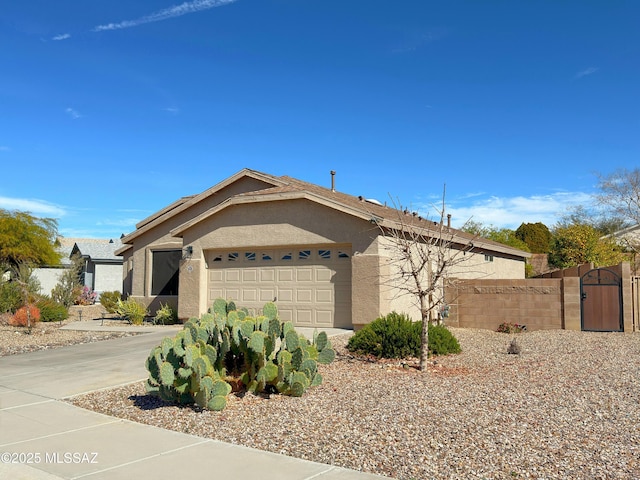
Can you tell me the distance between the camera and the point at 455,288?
60.4 feet

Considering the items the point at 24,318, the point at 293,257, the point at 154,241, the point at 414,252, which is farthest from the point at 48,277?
the point at 414,252

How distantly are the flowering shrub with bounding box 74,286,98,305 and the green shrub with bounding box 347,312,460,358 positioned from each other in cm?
2546

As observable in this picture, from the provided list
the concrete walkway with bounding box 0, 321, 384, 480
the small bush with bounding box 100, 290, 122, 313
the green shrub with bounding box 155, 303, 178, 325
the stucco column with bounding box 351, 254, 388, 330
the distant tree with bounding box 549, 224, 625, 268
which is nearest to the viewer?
the concrete walkway with bounding box 0, 321, 384, 480

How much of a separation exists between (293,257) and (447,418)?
10.5m

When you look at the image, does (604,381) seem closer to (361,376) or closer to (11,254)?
(361,376)

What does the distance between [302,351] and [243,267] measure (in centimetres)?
984

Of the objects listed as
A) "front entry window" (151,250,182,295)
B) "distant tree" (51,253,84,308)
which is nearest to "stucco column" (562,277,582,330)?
"front entry window" (151,250,182,295)

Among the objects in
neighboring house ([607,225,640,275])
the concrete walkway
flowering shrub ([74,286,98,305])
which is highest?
neighboring house ([607,225,640,275])

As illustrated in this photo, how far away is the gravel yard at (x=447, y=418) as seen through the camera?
5633mm

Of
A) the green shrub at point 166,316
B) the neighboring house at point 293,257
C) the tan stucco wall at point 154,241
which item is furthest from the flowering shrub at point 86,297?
the neighboring house at point 293,257

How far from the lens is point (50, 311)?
71.5 ft

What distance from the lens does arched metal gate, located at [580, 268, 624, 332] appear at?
17.0 meters

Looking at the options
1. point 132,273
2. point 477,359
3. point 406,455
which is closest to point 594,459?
point 406,455

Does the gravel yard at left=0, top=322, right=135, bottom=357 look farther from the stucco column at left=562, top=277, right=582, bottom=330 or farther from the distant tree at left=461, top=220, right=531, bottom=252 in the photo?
the distant tree at left=461, top=220, right=531, bottom=252
